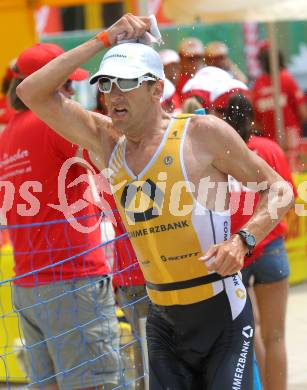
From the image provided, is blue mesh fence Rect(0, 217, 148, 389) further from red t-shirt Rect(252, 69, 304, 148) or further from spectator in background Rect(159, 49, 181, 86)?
red t-shirt Rect(252, 69, 304, 148)

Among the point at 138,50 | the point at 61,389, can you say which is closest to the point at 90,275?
the point at 61,389

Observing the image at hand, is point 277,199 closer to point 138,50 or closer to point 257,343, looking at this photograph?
point 138,50

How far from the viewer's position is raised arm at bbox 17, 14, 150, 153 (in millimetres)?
3828

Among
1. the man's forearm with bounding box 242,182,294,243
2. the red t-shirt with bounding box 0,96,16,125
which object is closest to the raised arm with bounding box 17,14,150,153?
the man's forearm with bounding box 242,182,294,243

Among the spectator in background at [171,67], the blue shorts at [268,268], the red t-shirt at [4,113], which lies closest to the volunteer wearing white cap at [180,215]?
the blue shorts at [268,268]

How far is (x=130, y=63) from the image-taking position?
358cm

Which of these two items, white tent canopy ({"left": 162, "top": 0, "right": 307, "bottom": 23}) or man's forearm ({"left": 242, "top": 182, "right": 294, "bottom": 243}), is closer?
man's forearm ({"left": 242, "top": 182, "right": 294, "bottom": 243})

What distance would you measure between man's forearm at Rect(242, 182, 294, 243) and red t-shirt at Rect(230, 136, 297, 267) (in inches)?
53.5

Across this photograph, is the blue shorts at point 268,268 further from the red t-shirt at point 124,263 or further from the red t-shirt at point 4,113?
the red t-shirt at point 4,113

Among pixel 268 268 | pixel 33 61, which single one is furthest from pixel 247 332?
pixel 33 61

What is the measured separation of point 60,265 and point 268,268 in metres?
1.29

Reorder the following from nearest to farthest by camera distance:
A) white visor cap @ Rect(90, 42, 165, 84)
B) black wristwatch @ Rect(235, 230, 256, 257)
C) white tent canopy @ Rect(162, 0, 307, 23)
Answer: black wristwatch @ Rect(235, 230, 256, 257)
white visor cap @ Rect(90, 42, 165, 84)
white tent canopy @ Rect(162, 0, 307, 23)

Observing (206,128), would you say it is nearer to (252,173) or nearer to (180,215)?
(252,173)

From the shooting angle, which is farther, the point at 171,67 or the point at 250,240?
the point at 171,67
